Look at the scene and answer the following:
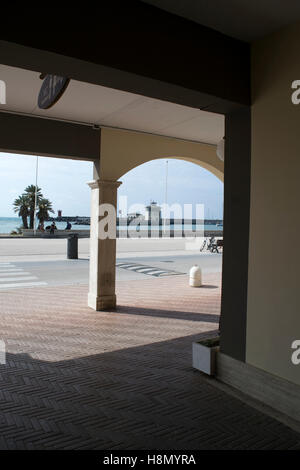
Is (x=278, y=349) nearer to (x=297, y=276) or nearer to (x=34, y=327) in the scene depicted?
(x=297, y=276)

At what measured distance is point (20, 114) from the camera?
258 inches

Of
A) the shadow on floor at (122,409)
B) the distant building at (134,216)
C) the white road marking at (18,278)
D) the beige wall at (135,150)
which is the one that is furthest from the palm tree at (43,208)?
the shadow on floor at (122,409)

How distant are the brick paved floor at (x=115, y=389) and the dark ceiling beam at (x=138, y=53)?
3.20m

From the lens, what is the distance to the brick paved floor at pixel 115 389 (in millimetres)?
3236

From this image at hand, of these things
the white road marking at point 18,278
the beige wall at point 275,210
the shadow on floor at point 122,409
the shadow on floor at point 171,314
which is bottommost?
the shadow on floor at point 122,409

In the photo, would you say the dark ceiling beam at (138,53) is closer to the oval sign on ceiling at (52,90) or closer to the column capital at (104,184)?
the oval sign on ceiling at (52,90)

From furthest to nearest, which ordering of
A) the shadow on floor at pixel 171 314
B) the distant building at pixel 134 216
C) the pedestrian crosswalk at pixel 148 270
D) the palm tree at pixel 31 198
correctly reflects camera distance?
the distant building at pixel 134 216 < the palm tree at pixel 31 198 < the pedestrian crosswalk at pixel 148 270 < the shadow on floor at pixel 171 314

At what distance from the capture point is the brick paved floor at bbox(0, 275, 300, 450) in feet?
10.6

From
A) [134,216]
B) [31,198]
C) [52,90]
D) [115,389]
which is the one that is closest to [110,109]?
[52,90]

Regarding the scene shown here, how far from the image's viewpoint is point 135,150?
8.02 m

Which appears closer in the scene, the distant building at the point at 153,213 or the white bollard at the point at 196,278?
the white bollard at the point at 196,278

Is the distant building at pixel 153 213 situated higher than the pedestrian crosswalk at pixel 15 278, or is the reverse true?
the distant building at pixel 153 213

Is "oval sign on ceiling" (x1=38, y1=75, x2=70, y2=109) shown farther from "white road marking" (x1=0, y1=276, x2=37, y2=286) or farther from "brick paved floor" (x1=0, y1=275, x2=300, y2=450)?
"white road marking" (x1=0, y1=276, x2=37, y2=286)

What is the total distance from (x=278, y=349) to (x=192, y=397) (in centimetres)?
109
